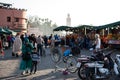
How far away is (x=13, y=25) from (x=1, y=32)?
2830 centimetres

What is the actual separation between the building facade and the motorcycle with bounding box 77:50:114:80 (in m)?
49.0

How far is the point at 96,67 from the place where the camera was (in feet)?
30.8

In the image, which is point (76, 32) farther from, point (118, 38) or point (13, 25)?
point (13, 25)

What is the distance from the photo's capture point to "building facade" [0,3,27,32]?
190ft

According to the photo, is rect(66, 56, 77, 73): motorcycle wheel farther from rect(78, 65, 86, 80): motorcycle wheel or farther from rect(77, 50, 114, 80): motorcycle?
rect(77, 50, 114, 80): motorcycle

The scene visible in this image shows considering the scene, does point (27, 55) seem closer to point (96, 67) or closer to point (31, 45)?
point (31, 45)

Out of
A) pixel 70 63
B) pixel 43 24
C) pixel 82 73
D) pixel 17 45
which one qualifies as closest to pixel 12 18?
pixel 17 45

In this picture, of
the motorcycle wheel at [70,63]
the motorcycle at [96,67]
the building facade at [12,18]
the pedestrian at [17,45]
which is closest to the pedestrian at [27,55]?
the motorcycle wheel at [70,63]

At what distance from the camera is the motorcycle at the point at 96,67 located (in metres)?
9.36

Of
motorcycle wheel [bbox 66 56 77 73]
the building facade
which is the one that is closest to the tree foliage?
the building facade

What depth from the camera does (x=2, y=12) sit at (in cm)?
5797

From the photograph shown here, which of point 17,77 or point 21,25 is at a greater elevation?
point 21,25

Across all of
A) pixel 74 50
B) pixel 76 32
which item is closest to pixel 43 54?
pixel 74 50

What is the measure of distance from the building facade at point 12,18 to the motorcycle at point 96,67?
4898 cm
